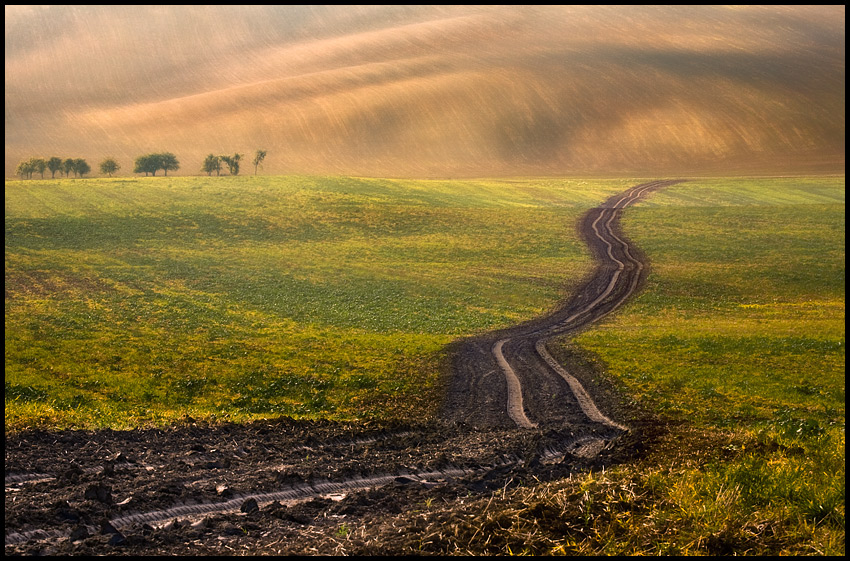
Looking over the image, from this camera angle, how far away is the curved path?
65.0 ft

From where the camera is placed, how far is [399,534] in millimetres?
9305

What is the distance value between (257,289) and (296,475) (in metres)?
30.9

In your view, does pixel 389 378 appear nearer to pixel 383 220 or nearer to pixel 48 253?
pixel 48 253

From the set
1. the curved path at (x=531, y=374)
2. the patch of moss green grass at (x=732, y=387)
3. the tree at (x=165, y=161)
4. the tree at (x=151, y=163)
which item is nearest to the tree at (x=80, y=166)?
the tree at (x=151, y=163)

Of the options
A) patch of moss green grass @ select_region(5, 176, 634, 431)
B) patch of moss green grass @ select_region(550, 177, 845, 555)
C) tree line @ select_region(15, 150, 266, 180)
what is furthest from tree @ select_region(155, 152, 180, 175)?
patch of moss green grass @ select_region(550, 177, 845, 555)

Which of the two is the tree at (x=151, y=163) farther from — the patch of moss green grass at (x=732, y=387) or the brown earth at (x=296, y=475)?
the brown earth at (x=296, y=475)

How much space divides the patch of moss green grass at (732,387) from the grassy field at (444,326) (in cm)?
6

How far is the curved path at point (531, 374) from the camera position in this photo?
19.8 meters

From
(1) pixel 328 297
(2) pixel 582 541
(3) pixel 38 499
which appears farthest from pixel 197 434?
(1) pixel 328 297

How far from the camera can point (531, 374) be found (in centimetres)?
2469

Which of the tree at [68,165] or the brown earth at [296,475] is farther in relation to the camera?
the tree at [68,165]

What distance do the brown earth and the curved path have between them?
121 millimetres

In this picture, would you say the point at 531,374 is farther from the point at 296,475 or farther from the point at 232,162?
the point at 232,162

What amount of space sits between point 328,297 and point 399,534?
31.6 metres
